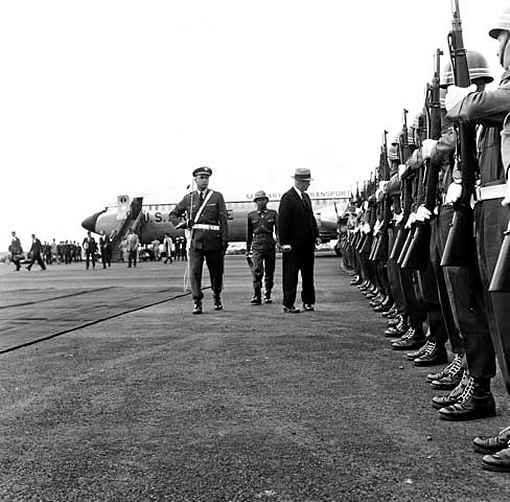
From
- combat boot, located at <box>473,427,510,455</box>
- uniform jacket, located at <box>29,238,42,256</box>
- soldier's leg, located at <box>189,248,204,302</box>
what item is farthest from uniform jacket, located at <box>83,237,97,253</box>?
combat boot, located at <box>473,427,510,455</box>

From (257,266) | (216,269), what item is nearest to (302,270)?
(216,269)

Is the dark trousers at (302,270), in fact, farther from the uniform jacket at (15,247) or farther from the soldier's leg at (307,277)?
the uniform jacket at (15,247)

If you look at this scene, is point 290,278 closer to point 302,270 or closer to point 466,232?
point 302,270

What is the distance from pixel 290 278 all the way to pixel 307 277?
1.05 ft

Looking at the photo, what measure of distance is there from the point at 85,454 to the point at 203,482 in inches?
28.7

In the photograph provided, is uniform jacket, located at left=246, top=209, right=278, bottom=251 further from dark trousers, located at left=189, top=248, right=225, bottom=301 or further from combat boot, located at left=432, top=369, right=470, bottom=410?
combat boot, located at left=432, top=369, right=470, bottom=410

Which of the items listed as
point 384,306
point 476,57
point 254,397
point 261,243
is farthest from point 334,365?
point 261,243

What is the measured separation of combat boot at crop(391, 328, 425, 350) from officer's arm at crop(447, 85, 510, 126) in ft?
10.3

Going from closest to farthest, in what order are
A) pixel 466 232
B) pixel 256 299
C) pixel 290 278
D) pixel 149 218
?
pixel 466 232, pixel 290 278, pixel 256 299, pixel 149 218

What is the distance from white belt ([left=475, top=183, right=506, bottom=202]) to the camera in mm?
3309

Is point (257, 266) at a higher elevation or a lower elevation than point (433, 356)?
higher

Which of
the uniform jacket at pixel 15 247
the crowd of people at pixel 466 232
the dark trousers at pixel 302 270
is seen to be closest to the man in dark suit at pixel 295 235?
the dark trousers at pixel 302 270

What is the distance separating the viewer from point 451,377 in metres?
4.51

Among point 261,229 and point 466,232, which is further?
Answer: point 261,229
